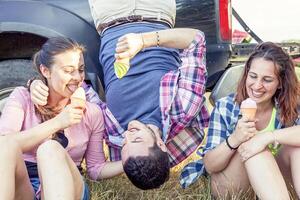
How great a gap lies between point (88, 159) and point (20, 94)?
57 cm

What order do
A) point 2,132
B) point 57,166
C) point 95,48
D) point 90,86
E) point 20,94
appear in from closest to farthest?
point 57,166, point 2,132, point 20,94, point 90,86, point 95,48

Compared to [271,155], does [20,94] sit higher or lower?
higher

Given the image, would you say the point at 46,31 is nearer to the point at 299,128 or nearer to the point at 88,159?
the point at 88,159

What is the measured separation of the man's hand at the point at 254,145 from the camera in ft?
9.31

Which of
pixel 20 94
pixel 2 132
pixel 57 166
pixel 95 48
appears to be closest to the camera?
pixel 57 166

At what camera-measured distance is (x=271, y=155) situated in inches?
113

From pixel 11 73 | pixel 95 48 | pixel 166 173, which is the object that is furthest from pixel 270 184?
pixel 11 73

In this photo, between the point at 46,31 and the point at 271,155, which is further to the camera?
the point at 46,31

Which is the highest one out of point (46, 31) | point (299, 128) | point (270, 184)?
point (46, 31)

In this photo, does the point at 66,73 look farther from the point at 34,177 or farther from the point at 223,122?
the point at 223,122

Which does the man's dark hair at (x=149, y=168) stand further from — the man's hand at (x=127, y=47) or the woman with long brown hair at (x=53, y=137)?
the man's hand at (x=127, y=47)

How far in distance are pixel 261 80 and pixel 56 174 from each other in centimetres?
126

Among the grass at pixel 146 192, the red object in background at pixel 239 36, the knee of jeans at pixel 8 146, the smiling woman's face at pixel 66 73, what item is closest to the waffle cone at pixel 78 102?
the smiling woman's face at pixel 66 73

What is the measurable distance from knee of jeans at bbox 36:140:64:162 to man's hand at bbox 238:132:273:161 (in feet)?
3.25
